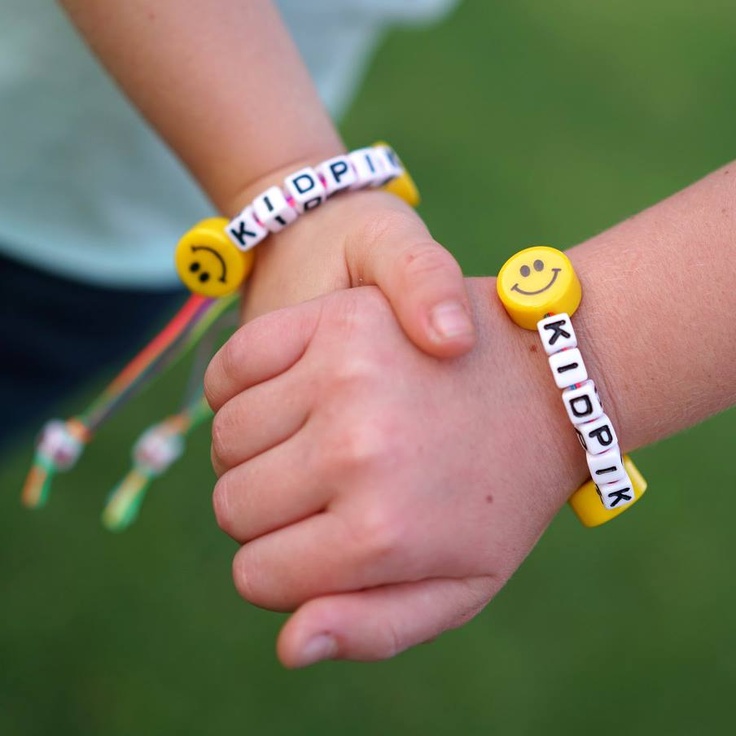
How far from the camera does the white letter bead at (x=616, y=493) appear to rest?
0.82m

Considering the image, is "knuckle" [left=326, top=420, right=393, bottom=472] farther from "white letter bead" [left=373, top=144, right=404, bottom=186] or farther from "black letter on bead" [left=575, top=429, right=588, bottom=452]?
"white letter bead" [left=373, top=144, right=404, bottom=186]

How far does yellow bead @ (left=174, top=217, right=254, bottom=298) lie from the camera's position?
938 mm

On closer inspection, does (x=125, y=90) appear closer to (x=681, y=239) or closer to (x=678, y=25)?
(x=681, y=239)

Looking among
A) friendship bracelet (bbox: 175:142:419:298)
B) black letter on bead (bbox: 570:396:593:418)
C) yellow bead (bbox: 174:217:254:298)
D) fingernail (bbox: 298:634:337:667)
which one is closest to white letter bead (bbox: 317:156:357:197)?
friendship bracelet (bbox: 175:142:419:298)

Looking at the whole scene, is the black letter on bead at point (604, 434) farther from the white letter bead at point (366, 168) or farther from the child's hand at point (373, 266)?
the white letter bead at point (366, 168)

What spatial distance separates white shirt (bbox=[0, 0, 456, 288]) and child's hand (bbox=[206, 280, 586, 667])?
53 cm

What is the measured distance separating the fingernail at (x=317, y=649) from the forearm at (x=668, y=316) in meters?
0.32

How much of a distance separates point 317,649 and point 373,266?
0.34m

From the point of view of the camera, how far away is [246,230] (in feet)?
3.03

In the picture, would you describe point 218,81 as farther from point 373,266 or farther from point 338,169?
point 373,266

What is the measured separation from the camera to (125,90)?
0.93 m

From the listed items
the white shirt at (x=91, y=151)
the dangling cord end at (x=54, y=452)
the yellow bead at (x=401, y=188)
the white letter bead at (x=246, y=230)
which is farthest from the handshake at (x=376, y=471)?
the white shirt at (x=91, y=151)

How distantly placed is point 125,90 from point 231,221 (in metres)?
0.17

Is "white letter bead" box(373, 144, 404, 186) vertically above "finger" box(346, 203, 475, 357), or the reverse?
"white letter bead" box(373, 144, 404, 186)
